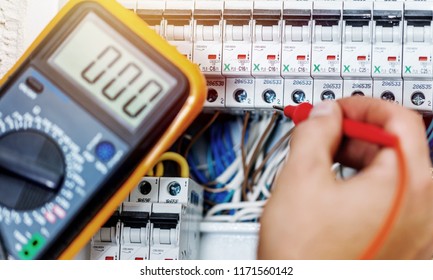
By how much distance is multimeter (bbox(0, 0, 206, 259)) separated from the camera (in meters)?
0.75

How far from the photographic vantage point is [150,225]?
984 millimetres

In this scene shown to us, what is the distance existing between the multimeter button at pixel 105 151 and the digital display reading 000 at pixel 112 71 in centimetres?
4

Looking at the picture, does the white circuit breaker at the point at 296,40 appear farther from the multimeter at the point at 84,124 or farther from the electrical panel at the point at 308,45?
the multimeter at the point at 84,124

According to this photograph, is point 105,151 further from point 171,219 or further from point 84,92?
point 171,219

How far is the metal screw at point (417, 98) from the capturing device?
3.25 feet

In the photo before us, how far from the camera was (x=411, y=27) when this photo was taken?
0.98 m

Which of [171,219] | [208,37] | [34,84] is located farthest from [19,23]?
[171,219]

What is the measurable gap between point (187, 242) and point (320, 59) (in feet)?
1.38

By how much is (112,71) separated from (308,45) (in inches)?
15.3

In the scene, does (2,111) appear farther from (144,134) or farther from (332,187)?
(332,187)

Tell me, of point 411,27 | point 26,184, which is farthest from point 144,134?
point 411,27

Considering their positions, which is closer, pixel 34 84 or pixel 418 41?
pixel 34 84

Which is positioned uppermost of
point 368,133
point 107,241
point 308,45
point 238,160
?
point 308,45

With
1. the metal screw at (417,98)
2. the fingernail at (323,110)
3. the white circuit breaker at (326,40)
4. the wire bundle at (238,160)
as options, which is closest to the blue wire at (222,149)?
the wire bundle at (238,160)
